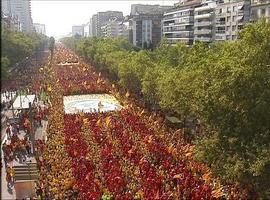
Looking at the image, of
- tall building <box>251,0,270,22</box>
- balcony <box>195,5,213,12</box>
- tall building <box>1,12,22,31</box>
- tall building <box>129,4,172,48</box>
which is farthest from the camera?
tall building <box>129,4,172,48</box>

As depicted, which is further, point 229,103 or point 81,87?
point 81,87

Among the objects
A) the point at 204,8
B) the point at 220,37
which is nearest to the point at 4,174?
the point at 220,37

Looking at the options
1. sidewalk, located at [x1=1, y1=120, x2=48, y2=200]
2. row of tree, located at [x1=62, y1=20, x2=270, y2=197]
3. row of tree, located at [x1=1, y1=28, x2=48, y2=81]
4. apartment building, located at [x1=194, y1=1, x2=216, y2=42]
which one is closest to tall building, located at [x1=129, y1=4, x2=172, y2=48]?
row of tree, located at [x1=1, y1=28, x2=48, y2=81]

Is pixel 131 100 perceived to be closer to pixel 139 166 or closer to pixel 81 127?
pixel 81 127

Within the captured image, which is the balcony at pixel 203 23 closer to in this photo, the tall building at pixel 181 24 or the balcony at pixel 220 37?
the tall building at pixel 181 24

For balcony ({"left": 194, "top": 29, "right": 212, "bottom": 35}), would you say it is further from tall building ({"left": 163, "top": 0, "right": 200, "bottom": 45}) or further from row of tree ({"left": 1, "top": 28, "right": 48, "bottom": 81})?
row of tree ({"left": 1, "top": 28, "right": 48, "bottom": 81})

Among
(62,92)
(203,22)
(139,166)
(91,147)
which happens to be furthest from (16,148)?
(203,22)

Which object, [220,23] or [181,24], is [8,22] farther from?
[181,24]
